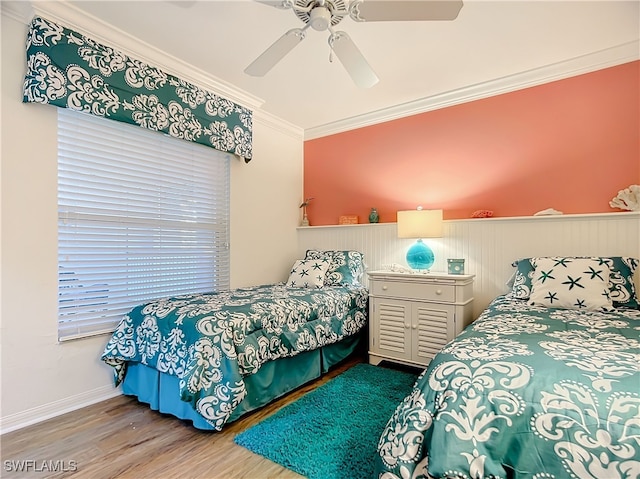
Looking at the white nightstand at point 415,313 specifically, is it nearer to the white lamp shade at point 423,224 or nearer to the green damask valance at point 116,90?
the white lamp shade at point 423,224

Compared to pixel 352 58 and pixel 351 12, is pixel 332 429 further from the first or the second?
pixel 351 12

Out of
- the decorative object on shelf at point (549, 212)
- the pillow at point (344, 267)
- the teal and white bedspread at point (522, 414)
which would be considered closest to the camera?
the teal and white bedspread at point (522, 414)

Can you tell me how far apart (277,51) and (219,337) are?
1.68 m

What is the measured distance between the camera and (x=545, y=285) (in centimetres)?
217

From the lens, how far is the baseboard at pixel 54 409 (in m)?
1.93

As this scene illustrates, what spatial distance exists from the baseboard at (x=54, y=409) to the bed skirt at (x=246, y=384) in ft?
0.42

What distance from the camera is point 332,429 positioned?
6.26ft

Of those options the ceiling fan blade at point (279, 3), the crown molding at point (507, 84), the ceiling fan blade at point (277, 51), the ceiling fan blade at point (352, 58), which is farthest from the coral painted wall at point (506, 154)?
the ceiling fan blade at point (279, 3)

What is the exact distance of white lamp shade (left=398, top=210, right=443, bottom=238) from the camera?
9.66 ft

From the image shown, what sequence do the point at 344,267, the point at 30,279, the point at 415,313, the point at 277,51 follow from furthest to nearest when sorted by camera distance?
1. the point at 344,267
2. the point at 415,313
3. the point at 30,279
4. the point at 277,51

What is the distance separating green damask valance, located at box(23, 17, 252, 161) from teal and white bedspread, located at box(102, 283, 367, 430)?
4.56ft

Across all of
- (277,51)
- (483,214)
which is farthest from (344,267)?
(277,51)

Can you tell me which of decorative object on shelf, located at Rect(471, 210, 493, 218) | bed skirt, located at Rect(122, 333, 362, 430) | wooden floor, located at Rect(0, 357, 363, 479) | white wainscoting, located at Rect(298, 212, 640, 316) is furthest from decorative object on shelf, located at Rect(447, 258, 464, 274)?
wooden floor, located at Rect(0, 357, 363, 479)

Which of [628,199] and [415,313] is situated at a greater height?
[628,199]
